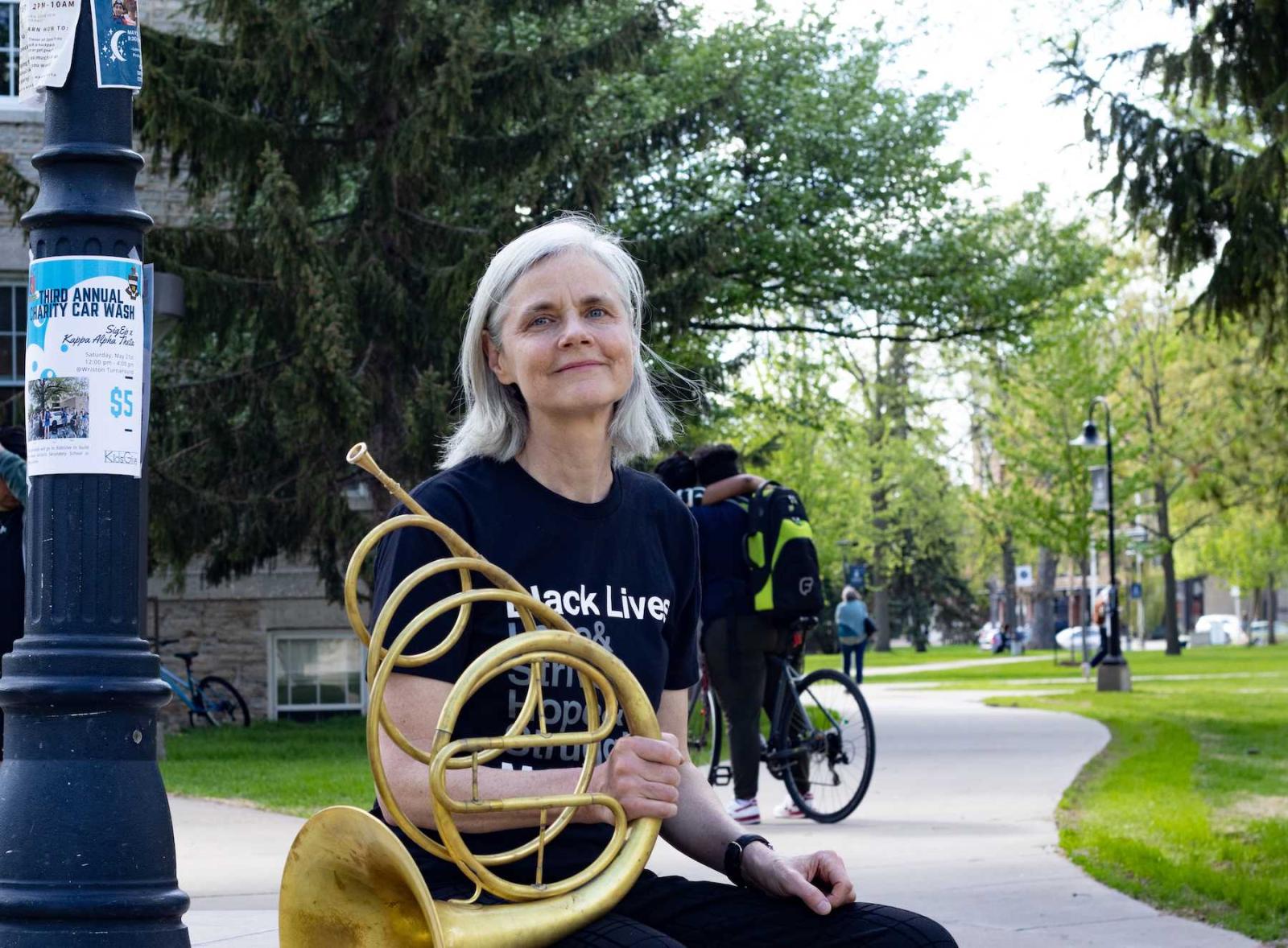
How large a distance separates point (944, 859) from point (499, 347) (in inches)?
224


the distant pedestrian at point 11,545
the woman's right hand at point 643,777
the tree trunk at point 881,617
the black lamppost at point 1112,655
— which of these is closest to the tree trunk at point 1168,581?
the tree trunk at point 881,617

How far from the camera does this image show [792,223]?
73.7 feet

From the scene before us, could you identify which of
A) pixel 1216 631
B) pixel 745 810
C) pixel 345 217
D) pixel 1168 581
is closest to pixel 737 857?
pixel 745 810

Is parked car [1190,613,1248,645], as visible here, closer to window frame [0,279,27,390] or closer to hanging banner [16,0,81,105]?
window frame [0,279,27,390]

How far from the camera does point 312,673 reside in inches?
783

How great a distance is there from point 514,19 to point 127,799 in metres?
16.5

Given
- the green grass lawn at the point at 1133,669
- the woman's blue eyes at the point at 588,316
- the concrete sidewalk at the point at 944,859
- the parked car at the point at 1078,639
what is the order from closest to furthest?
the woman's blue eyes at the point at 588,316 < the concrete sidewalk at the point at 944,859 < the green grass lawn at the point at 1133,669 < the parked car at the point at 1078,639

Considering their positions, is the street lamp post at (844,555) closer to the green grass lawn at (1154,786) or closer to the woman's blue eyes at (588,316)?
the green grass lawn at (1154,786)

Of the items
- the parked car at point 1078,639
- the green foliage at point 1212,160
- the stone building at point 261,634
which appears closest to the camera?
the green foliage at point 1212,160

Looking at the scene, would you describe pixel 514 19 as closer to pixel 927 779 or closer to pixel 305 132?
pixel 305 132

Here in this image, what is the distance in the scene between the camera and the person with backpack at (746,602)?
9000mm

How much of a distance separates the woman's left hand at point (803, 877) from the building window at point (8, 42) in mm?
16517

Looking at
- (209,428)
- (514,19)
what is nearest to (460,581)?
(209,428)

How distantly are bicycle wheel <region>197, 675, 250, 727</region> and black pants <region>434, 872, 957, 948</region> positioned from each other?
1650 cm
